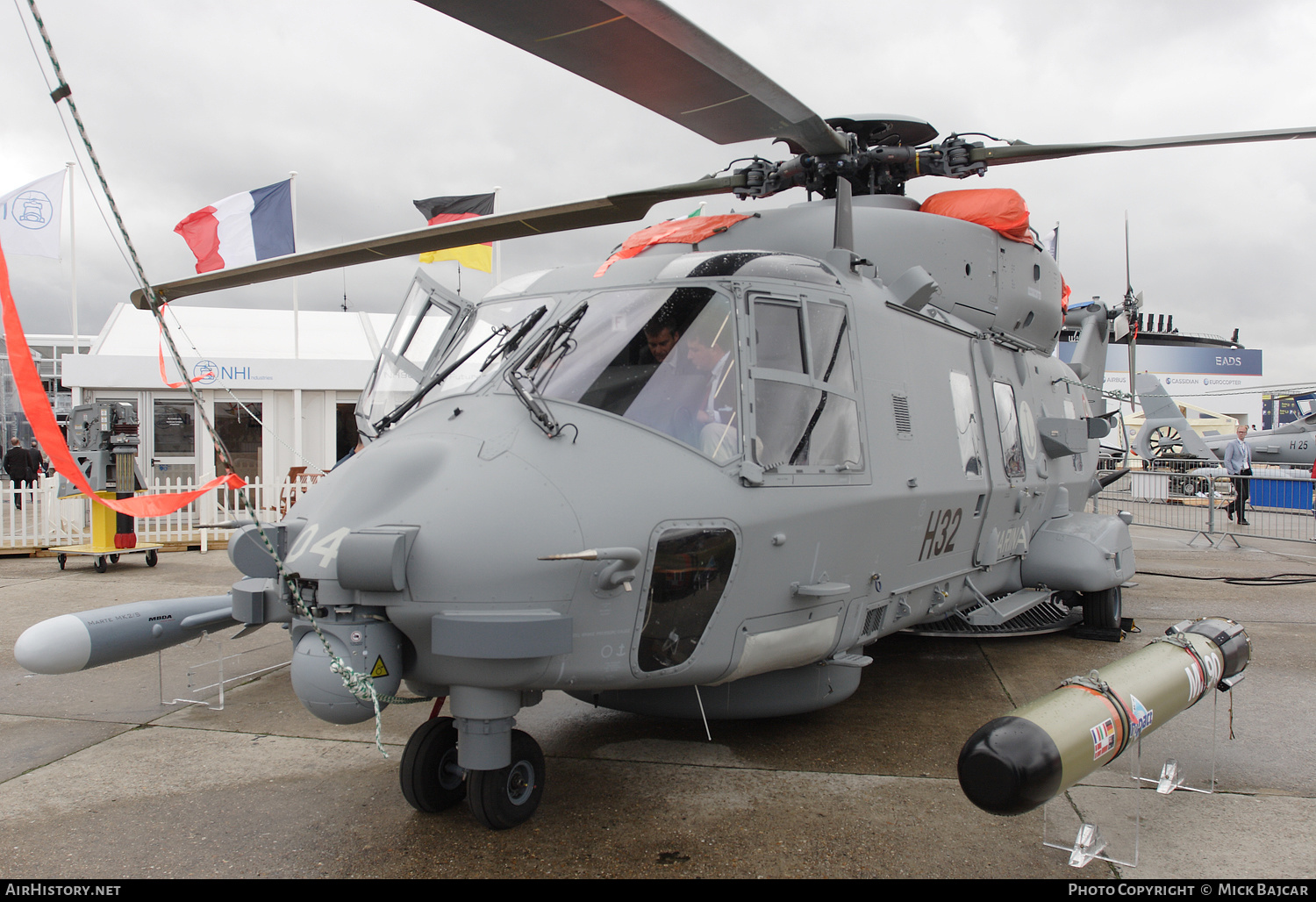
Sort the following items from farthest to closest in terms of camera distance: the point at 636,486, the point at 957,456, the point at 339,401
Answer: the point at 339,401 → the point at 957,456 → the point at 636,486

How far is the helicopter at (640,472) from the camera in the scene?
312 centimetres

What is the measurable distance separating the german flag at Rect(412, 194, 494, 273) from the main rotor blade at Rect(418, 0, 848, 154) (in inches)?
404

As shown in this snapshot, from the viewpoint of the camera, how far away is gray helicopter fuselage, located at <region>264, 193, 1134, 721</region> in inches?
123

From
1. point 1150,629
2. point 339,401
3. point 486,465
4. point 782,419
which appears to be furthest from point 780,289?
point 339,401

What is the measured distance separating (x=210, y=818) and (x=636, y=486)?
2.38m

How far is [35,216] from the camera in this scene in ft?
44.7

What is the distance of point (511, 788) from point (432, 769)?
395mm

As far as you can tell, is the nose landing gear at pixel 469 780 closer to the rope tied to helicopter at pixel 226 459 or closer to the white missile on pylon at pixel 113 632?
the rope tied to helicopter at pixel 226 459

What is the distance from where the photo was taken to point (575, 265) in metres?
4.55

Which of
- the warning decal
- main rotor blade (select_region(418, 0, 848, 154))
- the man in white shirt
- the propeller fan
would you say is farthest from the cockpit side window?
the propeller fan

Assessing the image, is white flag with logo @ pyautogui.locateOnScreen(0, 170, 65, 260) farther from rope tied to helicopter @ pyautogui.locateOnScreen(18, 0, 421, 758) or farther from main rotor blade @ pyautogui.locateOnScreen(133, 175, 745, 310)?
rope tied to helicopter @ pyautogui.locateOnScreen(18, 0, 421, 758)

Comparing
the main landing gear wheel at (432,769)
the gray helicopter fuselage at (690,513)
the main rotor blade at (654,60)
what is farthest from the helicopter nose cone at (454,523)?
the main rotor blade at (654,60)

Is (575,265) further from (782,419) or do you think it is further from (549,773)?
(549,773)

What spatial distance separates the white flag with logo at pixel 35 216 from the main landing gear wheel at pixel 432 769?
13.3m
